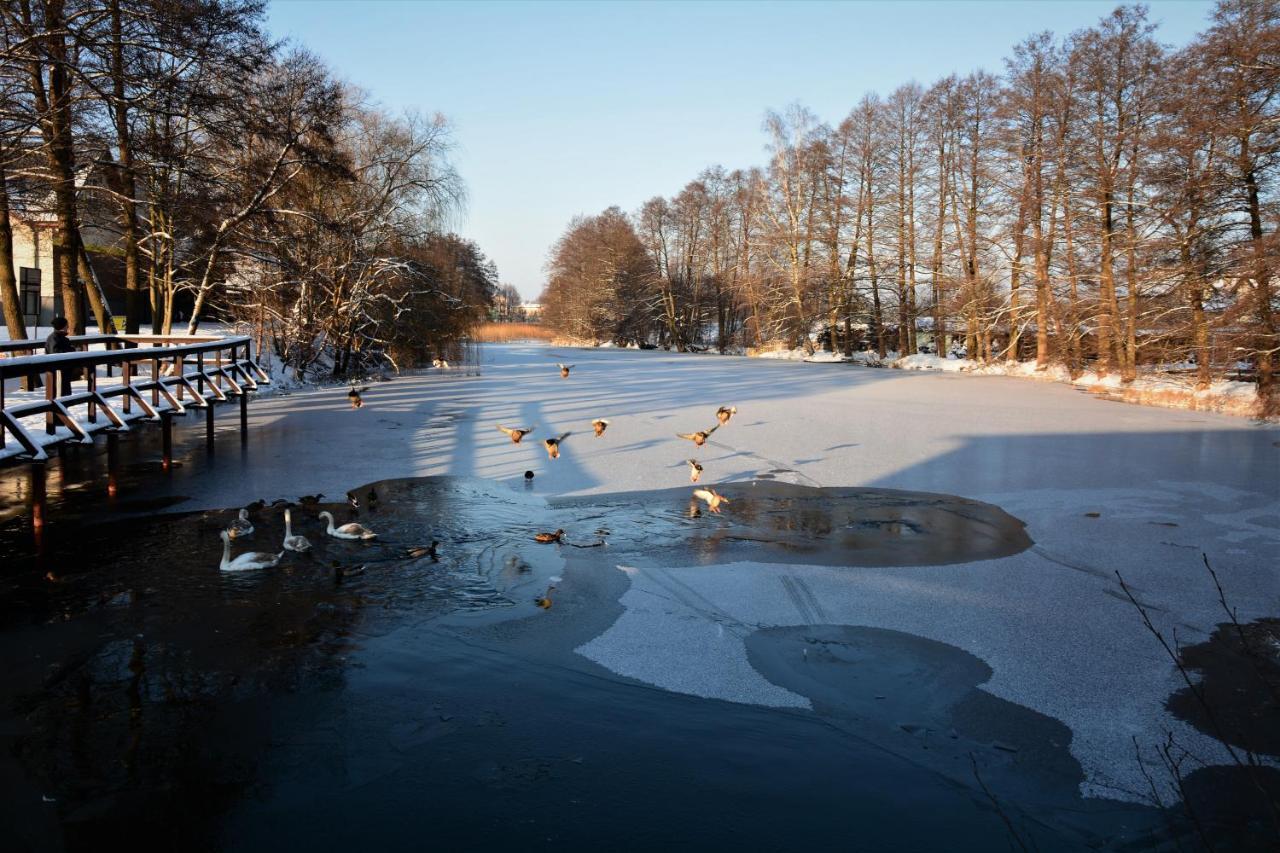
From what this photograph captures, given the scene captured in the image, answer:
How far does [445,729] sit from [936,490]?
7096mm

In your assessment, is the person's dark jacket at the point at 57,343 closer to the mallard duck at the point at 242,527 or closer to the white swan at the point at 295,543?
the mallard duck at the point at 242,527

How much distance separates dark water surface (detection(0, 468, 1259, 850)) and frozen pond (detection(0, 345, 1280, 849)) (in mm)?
20

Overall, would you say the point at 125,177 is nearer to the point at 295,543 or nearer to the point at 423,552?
the point at 295,543

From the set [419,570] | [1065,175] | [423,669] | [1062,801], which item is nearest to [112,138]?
[419,570]

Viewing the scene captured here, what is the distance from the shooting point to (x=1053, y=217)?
26609 mm

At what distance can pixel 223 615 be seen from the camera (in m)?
5.23

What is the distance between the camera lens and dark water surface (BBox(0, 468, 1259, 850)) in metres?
3.24

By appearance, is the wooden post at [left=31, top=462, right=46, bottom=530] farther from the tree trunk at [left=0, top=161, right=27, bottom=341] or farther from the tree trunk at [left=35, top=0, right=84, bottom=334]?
the tree trunk at [left=0, top=161, right=27, bottom=341]

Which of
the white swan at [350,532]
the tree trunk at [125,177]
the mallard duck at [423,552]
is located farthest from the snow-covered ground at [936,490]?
the tree trunk at [125,177]

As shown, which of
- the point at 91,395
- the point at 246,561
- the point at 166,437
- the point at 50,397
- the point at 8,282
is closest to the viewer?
the point at 246,561

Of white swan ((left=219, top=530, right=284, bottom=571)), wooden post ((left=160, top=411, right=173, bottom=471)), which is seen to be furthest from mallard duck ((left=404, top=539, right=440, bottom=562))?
wooden post ((left=160, top=411, right=173, bottom=471))

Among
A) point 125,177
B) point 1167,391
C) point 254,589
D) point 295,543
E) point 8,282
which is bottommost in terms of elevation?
point 254,589

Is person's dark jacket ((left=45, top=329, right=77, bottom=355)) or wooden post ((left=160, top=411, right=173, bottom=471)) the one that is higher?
person's dark jacket ((left=45, top=329, right=77, bottom=355))

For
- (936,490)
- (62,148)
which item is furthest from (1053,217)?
(62,148)
